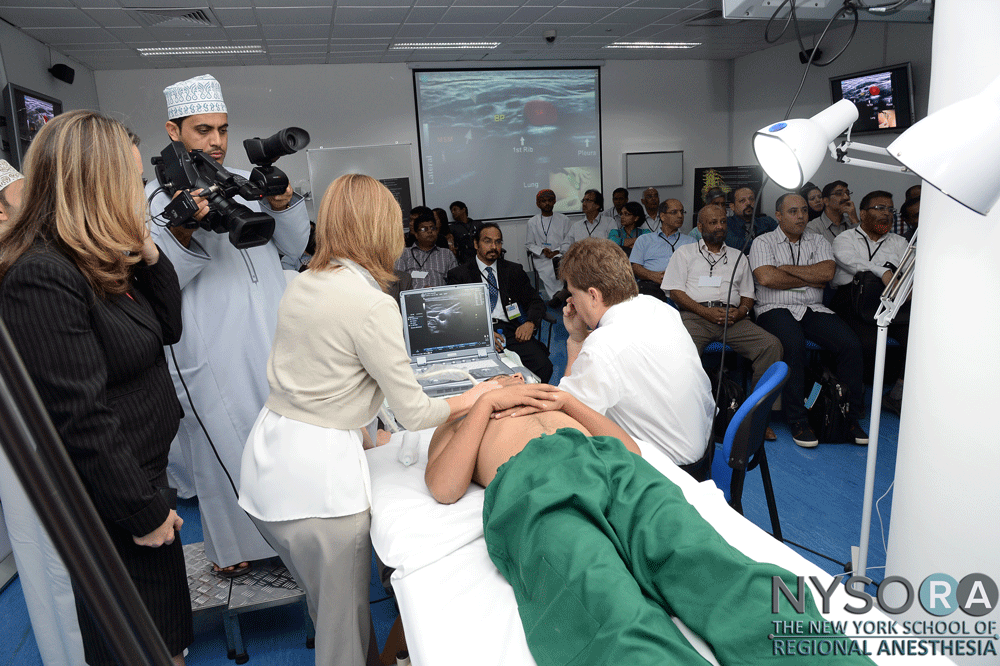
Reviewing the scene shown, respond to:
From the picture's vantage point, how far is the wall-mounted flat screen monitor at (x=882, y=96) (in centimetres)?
580

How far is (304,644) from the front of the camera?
2076 mm

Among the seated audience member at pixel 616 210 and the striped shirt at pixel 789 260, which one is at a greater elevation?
the seated audience member at pixel 616 210

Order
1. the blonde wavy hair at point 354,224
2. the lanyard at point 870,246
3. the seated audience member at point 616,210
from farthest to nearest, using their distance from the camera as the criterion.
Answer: the seated audience member at point 616,210
the lanyard at point 870,246
the blonde wavy hair at point 354,224

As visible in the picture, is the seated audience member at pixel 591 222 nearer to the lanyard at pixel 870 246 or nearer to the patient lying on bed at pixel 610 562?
the lanyard at pixel 870 246

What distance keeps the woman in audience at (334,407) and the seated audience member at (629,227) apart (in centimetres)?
556

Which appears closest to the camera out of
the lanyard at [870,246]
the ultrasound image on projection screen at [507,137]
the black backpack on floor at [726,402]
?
the black backpack on floor at [726,402]

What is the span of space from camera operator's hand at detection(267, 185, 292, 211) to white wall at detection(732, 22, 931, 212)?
591cm

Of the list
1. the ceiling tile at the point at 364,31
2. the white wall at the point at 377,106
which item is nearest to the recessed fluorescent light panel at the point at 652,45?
the white wall at the point at 377,106

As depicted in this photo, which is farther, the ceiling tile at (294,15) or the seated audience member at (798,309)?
the ceiling tile at (294,15)

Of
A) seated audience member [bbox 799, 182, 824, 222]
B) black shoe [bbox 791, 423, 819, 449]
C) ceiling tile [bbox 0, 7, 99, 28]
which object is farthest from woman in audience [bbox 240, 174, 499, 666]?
seated audience member [bbox 799, 182, 824, 222]

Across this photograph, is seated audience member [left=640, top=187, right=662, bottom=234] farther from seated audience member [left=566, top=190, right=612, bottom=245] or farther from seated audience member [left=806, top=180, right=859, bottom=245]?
seated audience member [left=806, top=180, right=859, bottom=245]

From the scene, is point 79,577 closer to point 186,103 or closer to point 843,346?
point 186,103

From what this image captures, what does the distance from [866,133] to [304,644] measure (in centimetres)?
689

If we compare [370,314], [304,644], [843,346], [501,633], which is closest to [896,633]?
[501,633]
